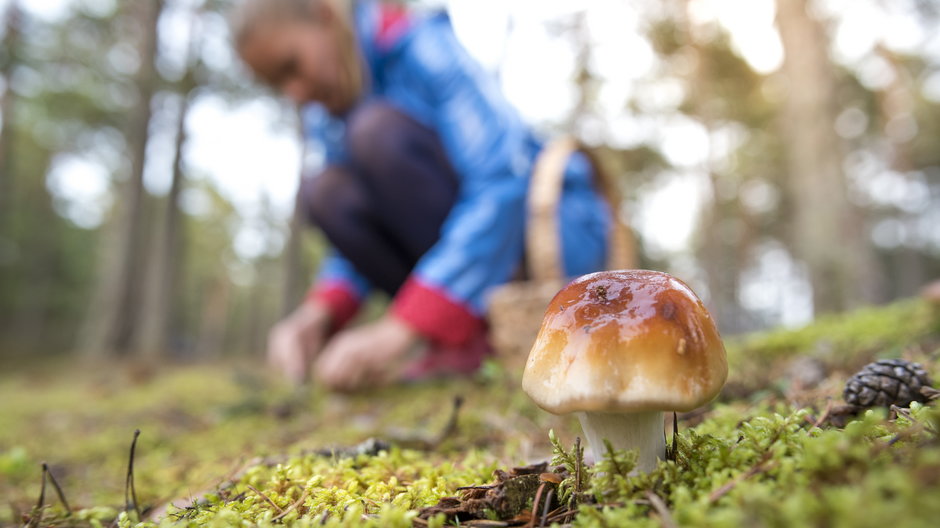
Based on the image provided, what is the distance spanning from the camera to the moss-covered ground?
0.57 meters

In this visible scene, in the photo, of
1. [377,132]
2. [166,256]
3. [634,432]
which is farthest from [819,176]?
[166,256]

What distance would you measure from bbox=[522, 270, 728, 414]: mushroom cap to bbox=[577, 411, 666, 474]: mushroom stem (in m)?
0.10

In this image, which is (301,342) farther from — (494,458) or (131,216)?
(131,216)

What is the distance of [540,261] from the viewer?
2.55 m

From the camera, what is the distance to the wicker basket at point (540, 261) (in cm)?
224

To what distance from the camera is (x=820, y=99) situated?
5.07 metres

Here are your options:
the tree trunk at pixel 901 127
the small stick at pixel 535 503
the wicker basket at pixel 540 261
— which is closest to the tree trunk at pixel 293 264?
the wicker basket at pixel 540 261

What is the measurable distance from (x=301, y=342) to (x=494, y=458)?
87.6 inches

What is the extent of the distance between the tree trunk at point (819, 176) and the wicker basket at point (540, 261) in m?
2.83

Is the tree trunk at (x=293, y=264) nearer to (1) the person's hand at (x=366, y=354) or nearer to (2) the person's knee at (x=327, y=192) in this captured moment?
(2) the person's knee at (x=327, y=192)

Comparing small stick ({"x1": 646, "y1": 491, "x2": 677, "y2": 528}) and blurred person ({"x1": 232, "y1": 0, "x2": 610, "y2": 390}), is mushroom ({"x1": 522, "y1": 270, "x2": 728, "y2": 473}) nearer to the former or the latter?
small stick ({"x1": 646, "y1": 491, "x2": 677, "y2": 528})

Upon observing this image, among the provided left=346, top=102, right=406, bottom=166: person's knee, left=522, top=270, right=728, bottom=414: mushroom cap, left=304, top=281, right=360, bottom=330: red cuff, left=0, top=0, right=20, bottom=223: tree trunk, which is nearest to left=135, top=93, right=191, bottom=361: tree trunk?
left=0, top=0, right=20, bottom=223: tree trunk

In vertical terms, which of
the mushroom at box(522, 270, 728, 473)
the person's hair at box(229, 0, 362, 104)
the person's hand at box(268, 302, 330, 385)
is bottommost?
the person's hand at box(268, 302, 330, 385)

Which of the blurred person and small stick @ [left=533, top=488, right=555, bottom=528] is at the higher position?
the blurred person
